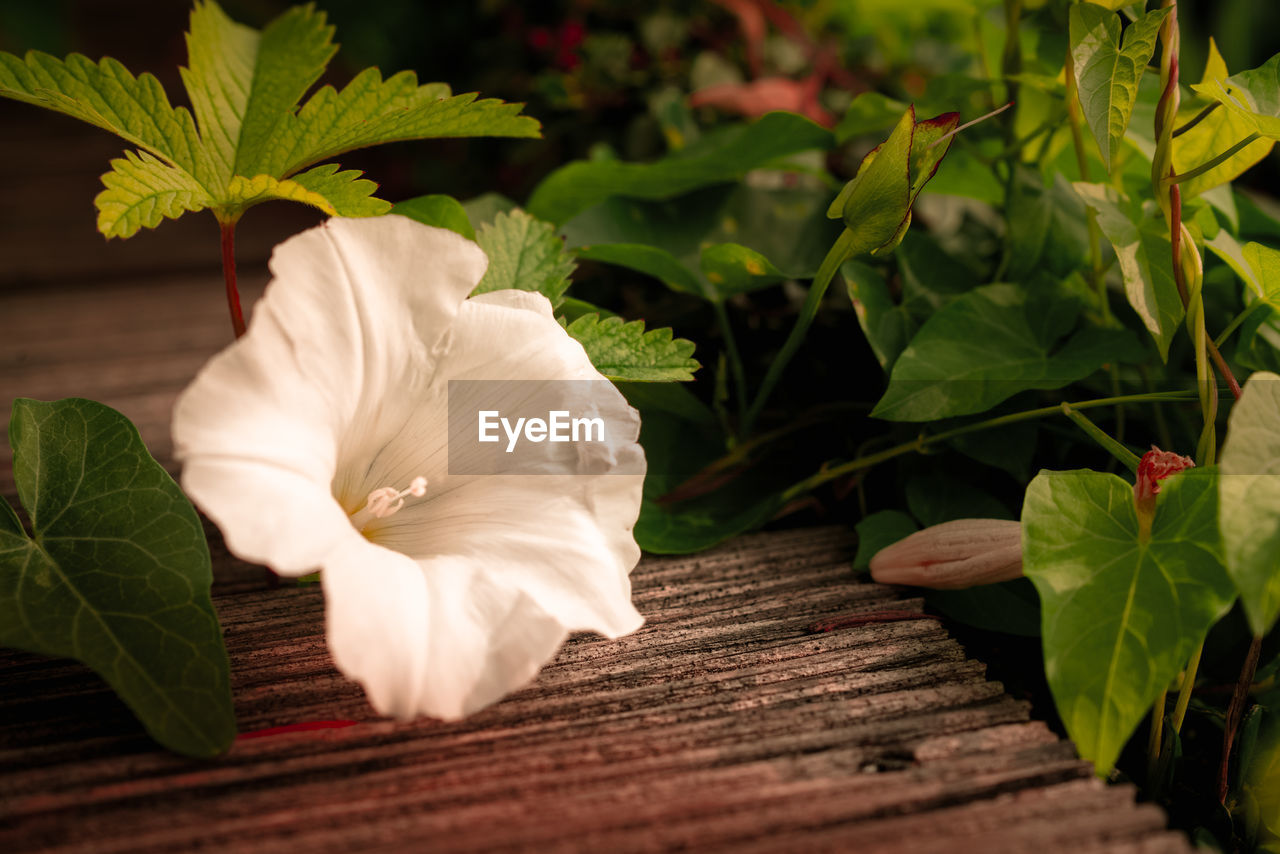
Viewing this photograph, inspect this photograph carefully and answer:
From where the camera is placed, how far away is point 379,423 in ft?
1.67

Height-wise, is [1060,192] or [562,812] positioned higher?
[1060,192]

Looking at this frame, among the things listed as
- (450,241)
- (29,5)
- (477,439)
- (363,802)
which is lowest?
(363,802)

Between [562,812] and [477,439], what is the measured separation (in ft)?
0.71

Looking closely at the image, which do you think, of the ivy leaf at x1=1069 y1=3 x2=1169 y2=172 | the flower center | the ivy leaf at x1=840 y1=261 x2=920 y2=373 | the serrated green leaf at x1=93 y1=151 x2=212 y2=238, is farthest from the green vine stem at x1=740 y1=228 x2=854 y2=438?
the serrated green leaf at x1=93 y1=151 x2=212 y2=238

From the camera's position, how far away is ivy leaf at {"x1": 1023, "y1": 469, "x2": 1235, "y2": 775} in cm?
43

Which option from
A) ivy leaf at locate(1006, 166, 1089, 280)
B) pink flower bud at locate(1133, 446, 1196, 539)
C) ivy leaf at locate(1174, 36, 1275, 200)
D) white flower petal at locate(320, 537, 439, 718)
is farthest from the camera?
ivy leaf at locate(1006, 166, 1089, 280)

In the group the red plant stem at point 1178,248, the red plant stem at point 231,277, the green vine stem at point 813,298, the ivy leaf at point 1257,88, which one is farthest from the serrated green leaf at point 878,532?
the red plant stem at point 231,277

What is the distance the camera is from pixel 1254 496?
42cm

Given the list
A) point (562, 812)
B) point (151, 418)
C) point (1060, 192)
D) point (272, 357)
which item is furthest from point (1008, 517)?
point (151, 418)

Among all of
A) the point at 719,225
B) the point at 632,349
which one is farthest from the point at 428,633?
the point at 719,225

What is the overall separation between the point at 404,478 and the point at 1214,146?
0.61 metres

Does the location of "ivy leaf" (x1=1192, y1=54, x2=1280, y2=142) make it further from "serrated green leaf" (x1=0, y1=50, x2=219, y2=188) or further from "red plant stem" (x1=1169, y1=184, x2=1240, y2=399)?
"serrated green leaf" (x1=0, y1=50, x2=219, y2=188)

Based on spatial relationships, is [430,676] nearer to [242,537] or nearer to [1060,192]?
[242,537]

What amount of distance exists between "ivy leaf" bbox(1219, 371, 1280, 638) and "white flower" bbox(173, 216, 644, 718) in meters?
0.30
